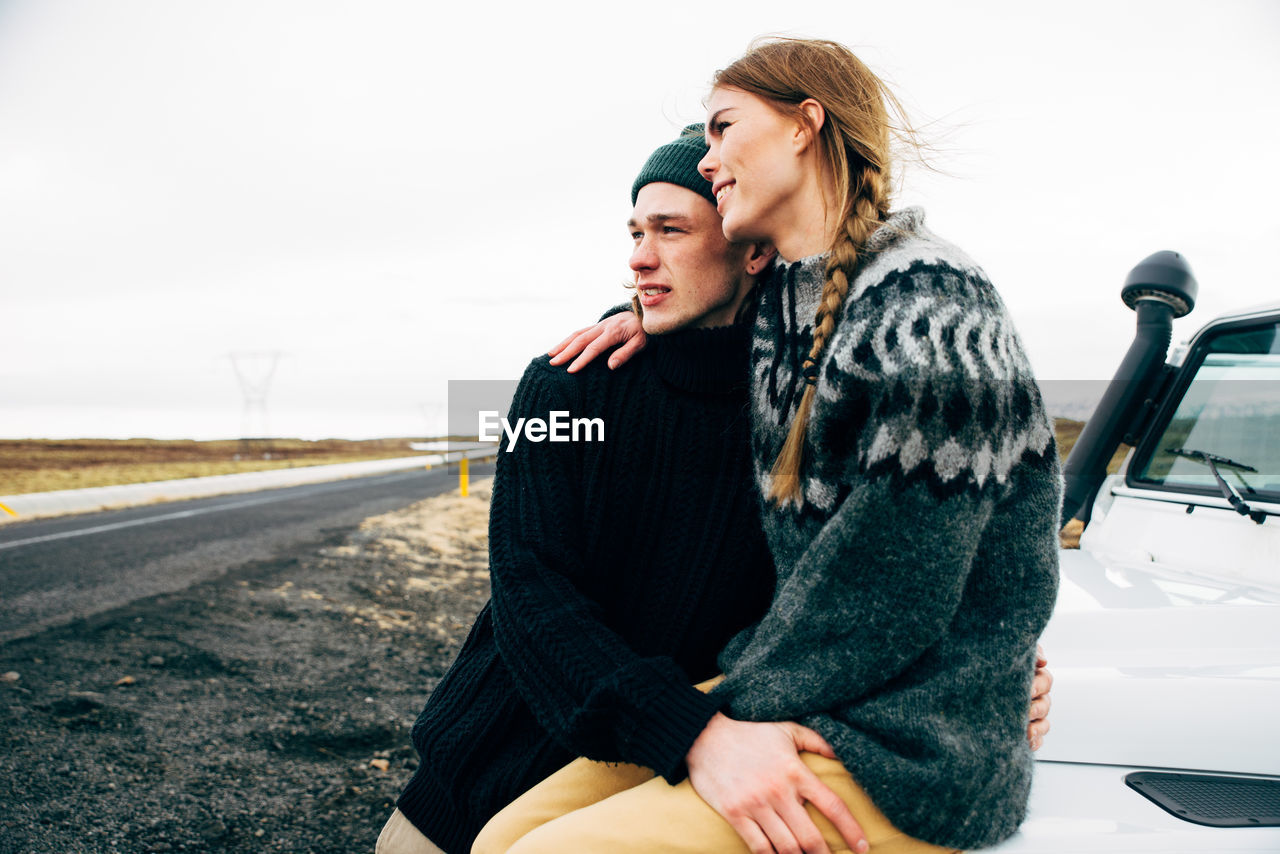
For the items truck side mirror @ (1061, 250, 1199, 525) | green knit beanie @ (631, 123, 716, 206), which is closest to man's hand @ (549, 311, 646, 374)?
green knit beanie @ (631, 123, 716, 206)

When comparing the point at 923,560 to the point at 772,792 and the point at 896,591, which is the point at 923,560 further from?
the point at 772,792

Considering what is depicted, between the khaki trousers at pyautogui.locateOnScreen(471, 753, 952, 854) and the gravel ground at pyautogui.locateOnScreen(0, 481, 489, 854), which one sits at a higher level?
the khaki trousers at pyautogui.locateOnScreen(471, 753, 952, 854)

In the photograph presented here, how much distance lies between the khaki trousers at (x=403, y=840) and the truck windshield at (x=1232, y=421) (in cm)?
265

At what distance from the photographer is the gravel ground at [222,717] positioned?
3133 millimetres

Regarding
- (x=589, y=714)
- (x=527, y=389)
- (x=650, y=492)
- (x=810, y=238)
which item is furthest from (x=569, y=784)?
(x=810, y=238)

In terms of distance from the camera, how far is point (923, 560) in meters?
1.19

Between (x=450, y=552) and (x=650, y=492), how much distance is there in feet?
29.8

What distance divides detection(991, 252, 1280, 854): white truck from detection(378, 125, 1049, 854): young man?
73 cm

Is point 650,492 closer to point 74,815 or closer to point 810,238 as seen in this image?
point 810,238

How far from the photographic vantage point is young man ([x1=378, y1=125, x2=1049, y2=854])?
1.63m

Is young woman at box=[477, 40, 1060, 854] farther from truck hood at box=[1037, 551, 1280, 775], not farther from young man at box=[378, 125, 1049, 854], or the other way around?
truck hood at box=[1037, 551, 1280, 775]

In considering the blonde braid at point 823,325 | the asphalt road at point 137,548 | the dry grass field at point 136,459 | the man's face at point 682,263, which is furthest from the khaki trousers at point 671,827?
the dry grass field at point 136,459

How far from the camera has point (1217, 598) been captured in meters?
2.24

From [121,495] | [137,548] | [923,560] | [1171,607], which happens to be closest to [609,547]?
[923,560]
